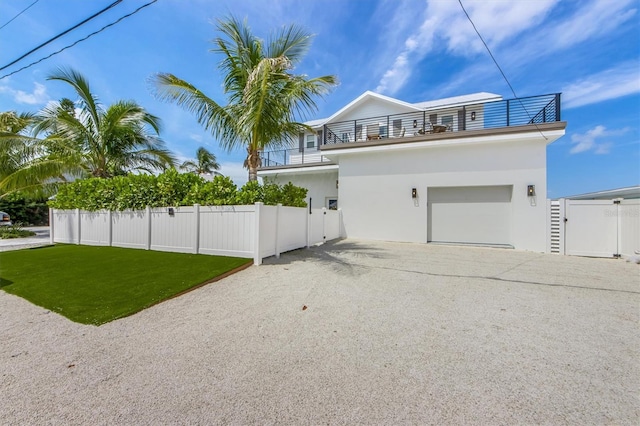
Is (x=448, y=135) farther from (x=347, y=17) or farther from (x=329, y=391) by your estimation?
(x=329, y=391)

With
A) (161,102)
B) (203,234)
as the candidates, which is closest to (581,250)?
(203,234)

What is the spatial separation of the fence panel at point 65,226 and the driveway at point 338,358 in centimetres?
749

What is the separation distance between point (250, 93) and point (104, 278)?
5337 mm

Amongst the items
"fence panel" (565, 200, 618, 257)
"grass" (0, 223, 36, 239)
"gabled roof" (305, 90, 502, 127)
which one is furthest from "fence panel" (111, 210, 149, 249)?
"fence panel" (565, 200, 618, 257)

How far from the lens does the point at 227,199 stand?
7434 millimetres

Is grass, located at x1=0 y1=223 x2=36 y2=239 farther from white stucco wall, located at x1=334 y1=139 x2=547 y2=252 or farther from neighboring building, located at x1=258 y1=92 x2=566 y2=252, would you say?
white stucco wall, located at x1=334 y1=139 x2=547 y2=252

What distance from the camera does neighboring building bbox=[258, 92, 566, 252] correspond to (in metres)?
9.75

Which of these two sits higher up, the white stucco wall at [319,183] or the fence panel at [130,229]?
the white stucco wall at [319,183]

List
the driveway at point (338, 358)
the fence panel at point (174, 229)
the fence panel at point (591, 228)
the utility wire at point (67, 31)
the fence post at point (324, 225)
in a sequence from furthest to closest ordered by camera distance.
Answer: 1. the fence post at point (324, 225)
2. the fence panel at point (591, 228)
3. the fence panel at point (174, 229)
4. the utility wire at point (67, 31)
5. the driveway at point (338, 358)

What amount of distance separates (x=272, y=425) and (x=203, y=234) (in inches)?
258

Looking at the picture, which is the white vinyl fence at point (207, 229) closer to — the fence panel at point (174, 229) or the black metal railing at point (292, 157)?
the fence panel at point (174, 229)

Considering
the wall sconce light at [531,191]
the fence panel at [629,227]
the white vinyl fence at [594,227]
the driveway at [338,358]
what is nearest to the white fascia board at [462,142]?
the wall sconce light at [531,191]

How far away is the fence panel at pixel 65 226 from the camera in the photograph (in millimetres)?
11000

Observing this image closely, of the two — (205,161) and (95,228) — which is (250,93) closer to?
(95,228)
